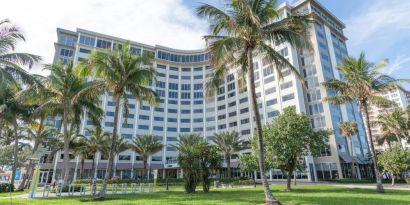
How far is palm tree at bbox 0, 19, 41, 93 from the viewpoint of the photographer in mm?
16328

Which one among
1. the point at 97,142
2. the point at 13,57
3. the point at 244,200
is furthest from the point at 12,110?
the point at 244,200

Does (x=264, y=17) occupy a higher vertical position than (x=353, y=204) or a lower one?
higher

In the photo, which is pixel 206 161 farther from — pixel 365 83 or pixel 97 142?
pixel 97 142

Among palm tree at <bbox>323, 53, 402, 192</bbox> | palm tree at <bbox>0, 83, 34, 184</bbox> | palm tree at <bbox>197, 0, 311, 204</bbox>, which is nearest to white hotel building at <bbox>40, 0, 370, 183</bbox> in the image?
palm tree at <bbox>0, 83, 34, 184</bbox>

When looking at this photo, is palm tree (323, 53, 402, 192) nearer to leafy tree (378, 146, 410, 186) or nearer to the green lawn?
the green lawn

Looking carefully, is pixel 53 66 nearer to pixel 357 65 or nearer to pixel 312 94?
pixel 357 65

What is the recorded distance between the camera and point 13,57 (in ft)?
55.3

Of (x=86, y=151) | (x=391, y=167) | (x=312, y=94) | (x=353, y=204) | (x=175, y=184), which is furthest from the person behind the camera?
(x=312, y=94)

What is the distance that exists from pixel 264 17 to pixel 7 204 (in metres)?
17.7

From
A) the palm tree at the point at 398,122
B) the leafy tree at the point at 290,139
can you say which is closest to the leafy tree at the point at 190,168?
the leafy tree at the point at 290,139

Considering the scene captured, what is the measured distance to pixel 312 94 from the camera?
5872 centimetres

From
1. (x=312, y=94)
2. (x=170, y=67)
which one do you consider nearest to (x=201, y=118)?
(x=170, y=67)

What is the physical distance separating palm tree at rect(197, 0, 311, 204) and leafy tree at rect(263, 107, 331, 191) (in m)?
9.61

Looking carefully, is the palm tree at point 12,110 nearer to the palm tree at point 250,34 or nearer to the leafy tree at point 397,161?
the palm tree at point 250,34
